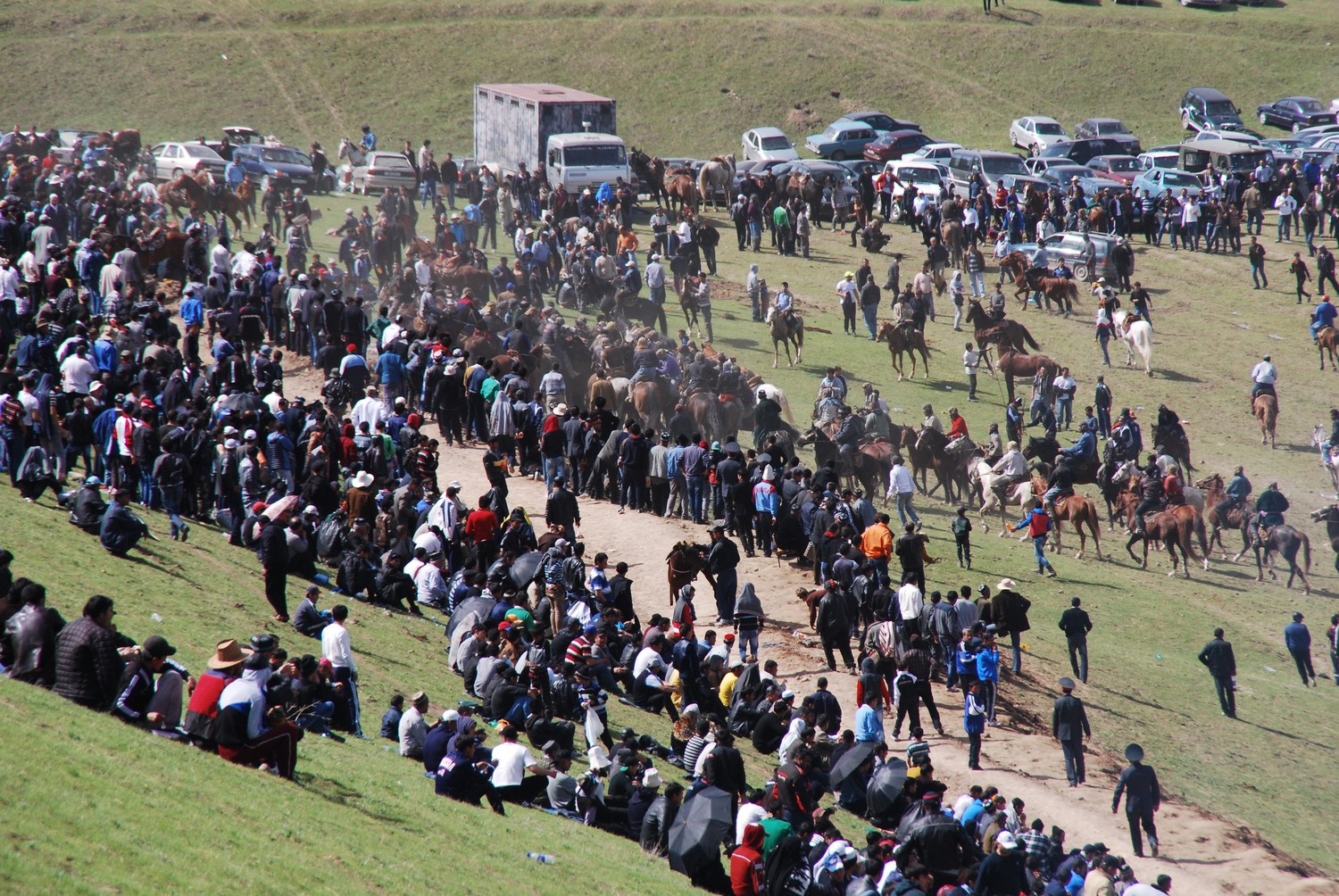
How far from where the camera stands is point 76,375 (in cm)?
1975

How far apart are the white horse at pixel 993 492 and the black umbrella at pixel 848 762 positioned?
11.2 meters

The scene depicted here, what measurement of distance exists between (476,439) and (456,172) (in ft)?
65.5

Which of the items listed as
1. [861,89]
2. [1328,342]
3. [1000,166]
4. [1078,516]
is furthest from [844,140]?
[1078,516]

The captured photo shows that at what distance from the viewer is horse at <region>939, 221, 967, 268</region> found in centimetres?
3909

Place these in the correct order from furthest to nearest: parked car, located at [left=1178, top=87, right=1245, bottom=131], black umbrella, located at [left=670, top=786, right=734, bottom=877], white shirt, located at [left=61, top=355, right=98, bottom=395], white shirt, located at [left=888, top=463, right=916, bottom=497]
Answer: parked car, located at [left=1178, top=87, right=1245, bottom=131] → white shirt, located at [left=888, top=463, right=916, bottom=497] → white shirt, located at [left=61, top=355, right=98, bottom=395] → black umbrella, located at [left=670, top=786, right=734, bottom=877]

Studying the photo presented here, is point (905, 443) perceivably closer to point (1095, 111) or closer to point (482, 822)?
point (482, 822)

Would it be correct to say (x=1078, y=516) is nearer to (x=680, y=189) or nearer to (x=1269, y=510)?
(x=1269, y=510)

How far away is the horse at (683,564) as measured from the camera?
20328mm

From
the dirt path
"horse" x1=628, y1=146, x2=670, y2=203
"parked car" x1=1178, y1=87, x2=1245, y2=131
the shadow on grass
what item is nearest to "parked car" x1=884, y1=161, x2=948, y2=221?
"horse" x1=628, y1=146, x2=670, y2=203

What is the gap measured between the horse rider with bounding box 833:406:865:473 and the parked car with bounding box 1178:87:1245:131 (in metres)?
38.0

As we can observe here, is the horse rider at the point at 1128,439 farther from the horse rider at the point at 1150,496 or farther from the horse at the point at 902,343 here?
the horse at the point at 902,343

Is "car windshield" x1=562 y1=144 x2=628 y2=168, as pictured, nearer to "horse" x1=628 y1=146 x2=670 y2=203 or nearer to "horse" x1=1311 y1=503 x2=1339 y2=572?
"horse" x1=628 y1=146 x2=670 y2=203

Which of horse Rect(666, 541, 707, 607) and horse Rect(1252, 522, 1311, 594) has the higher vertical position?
horse Rect(666, 541, 707, 607)

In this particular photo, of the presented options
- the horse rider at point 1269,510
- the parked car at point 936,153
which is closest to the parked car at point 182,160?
the parked car at point 936,153
